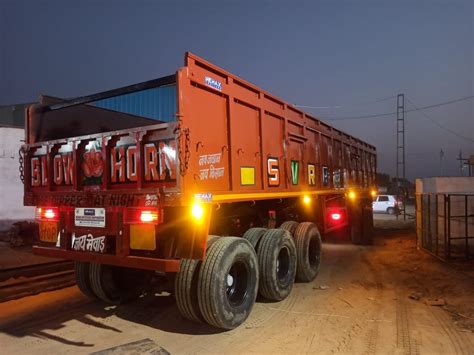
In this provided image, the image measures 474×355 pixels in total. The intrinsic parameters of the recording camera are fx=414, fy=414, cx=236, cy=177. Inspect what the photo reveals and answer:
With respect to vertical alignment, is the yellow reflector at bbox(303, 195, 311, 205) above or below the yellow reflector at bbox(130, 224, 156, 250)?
above

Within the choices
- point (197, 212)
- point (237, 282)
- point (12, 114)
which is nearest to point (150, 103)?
point (197, 212)

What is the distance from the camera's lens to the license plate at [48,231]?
5.37 meters

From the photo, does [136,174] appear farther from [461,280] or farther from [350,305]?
[461,280]

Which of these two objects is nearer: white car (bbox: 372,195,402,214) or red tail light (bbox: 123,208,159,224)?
red tail light (bbox: 123,208,159,224)

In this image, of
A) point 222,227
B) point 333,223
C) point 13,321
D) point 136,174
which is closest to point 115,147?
point 136,174

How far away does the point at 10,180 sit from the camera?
15.5 meters

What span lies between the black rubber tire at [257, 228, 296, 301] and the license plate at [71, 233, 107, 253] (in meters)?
2.37

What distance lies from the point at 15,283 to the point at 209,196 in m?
4.76

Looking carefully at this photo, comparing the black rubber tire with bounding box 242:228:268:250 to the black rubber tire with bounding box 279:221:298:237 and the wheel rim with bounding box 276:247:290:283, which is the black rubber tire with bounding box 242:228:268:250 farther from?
the black rubber tire with bounding box 279:221:298:237

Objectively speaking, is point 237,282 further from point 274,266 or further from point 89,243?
point 89,243

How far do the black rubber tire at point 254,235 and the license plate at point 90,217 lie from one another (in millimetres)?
2280

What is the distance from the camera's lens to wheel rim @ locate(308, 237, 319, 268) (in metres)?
8.22

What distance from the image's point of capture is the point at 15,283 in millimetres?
7312

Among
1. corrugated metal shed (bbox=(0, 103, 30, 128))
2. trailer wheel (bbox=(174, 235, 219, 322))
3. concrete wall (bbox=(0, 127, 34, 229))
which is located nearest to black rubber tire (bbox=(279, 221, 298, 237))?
trailer wheel (bbox=(174, 235, 219, 322))
